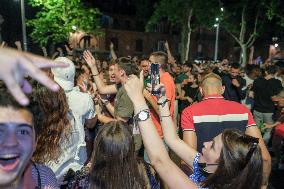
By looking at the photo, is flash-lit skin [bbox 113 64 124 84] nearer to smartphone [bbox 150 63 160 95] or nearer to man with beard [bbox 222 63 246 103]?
smartphone [bbox 150 63 160 95]

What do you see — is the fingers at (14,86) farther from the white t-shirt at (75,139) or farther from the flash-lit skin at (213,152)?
the white t-shirt at (75,139)

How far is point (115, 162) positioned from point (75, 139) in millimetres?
695

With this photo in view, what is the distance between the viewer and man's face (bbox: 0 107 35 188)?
1466mm

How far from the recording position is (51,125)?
261cm

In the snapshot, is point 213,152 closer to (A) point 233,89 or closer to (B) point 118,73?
(B) point 118,73

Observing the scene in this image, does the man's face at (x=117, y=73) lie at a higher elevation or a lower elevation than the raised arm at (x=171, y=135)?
higher

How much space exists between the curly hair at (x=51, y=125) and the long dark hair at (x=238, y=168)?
112cm

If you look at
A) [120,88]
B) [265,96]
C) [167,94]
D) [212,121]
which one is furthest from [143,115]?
[265,96]

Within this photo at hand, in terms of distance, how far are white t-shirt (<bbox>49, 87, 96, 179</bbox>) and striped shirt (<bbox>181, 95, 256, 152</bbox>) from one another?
3.66 feet

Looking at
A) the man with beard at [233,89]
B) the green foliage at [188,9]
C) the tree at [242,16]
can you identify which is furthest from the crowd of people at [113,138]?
the tree at [242,16]

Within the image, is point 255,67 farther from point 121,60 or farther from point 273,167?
point 121,60

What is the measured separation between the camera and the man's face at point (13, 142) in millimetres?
1466

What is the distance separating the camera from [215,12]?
2941 cm

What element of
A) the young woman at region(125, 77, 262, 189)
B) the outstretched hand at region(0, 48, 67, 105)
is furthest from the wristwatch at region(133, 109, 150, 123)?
the outstretched hand at region(0, 48, 67, 105)
